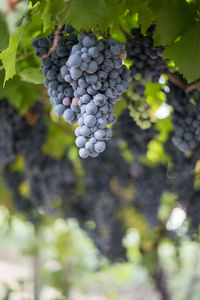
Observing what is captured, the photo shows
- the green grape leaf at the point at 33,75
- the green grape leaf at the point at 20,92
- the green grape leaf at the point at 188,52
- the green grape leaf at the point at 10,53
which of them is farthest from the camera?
the green grape leaf at the point at 20,92

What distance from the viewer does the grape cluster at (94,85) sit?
96 centimetres

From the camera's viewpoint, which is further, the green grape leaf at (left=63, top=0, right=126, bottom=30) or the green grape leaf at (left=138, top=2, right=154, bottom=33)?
the green grape leaf at (left=138, top=2, right=154, bottom=33)

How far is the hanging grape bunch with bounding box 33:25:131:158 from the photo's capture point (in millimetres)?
960

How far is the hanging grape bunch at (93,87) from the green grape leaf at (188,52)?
9.3 inches

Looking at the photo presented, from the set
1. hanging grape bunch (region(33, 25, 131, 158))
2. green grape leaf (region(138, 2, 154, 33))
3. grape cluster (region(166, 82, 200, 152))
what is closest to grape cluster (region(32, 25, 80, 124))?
hanging grape bunch (region(33, 25, 131, 158))

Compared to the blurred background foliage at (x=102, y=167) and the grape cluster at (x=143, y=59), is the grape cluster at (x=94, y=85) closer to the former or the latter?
the blurred background foliage at (x=102, y=167)

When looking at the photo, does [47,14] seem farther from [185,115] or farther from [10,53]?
[185,115]

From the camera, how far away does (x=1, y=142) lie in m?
2.65

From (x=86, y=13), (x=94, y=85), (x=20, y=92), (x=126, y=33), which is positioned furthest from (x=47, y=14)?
(x=20, y=92)

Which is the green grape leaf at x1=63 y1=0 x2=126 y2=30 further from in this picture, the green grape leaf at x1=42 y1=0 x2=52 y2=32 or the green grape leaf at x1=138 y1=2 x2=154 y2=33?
the green grape leaf at x1=138 y1=2 x2=154 y2=33

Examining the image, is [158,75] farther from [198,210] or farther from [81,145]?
[198,210]

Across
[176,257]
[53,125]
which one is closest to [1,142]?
[53,125]

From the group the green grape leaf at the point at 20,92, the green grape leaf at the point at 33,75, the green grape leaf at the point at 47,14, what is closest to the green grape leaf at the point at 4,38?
the green grape leaf at the point at 47,14

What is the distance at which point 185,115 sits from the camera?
160cm
